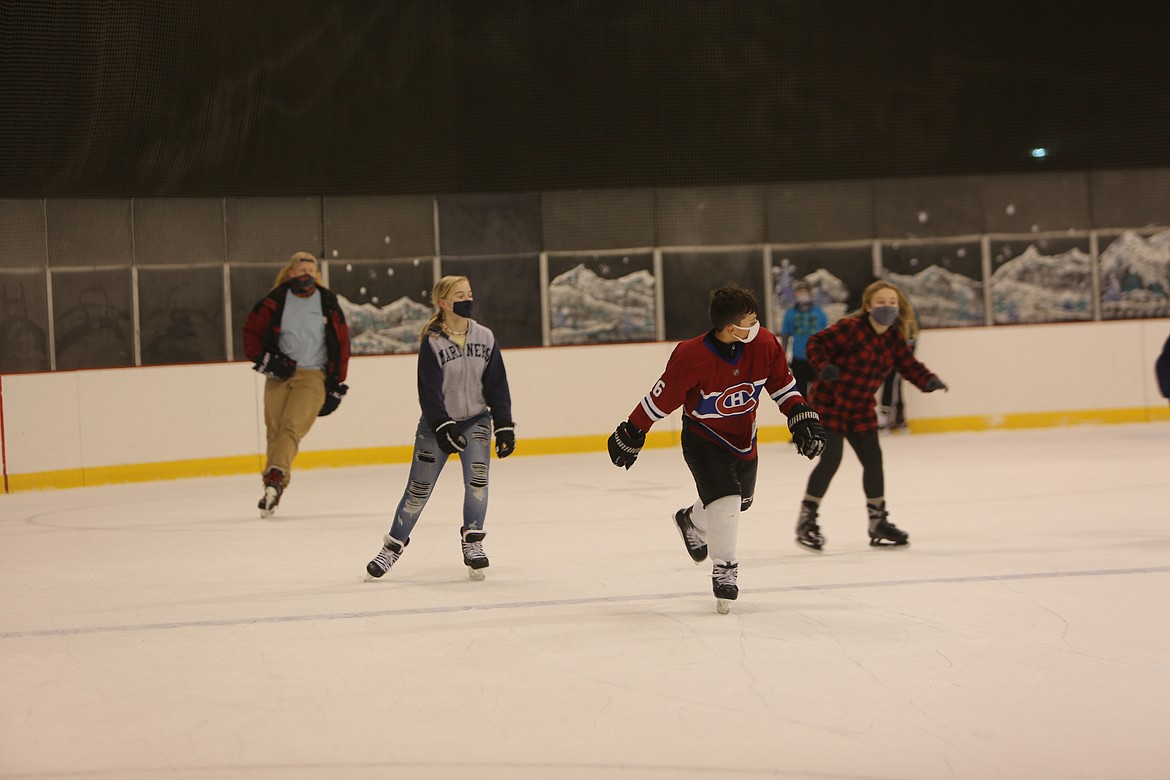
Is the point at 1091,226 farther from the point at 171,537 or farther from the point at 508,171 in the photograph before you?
the point at 171,537

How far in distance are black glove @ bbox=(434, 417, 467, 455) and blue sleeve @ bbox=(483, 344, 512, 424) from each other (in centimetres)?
18

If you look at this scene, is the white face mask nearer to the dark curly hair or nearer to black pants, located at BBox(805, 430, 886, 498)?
the dark curly hair

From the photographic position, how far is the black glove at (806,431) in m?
4.50

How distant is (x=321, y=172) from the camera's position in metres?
13.8

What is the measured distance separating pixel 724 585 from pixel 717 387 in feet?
2.09

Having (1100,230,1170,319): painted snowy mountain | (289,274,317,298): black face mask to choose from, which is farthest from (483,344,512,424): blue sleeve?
(1100,230,1170,319): painted snowy mountain

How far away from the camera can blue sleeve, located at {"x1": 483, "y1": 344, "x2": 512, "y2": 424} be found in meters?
5.20

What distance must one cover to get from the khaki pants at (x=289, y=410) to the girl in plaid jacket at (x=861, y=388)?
3056 mm

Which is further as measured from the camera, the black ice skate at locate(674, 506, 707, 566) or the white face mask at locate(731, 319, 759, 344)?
the black ice skate at locate(674, 506, 707, 566)

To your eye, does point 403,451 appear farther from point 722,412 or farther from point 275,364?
point 722,412

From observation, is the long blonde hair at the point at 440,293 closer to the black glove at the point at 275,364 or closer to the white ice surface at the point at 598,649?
the white ice surface at the point at 598,649

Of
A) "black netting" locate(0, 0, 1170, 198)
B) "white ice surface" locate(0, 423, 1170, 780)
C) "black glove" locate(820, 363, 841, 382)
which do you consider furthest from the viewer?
"black netting" locate(0, 0, 1170, 198)

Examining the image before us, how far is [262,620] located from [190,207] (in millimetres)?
10200

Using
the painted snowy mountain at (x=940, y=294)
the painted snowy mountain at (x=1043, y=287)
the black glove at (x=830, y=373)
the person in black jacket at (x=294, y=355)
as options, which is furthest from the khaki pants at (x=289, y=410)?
the painted snowy mountain at (x=1043, y=287)
